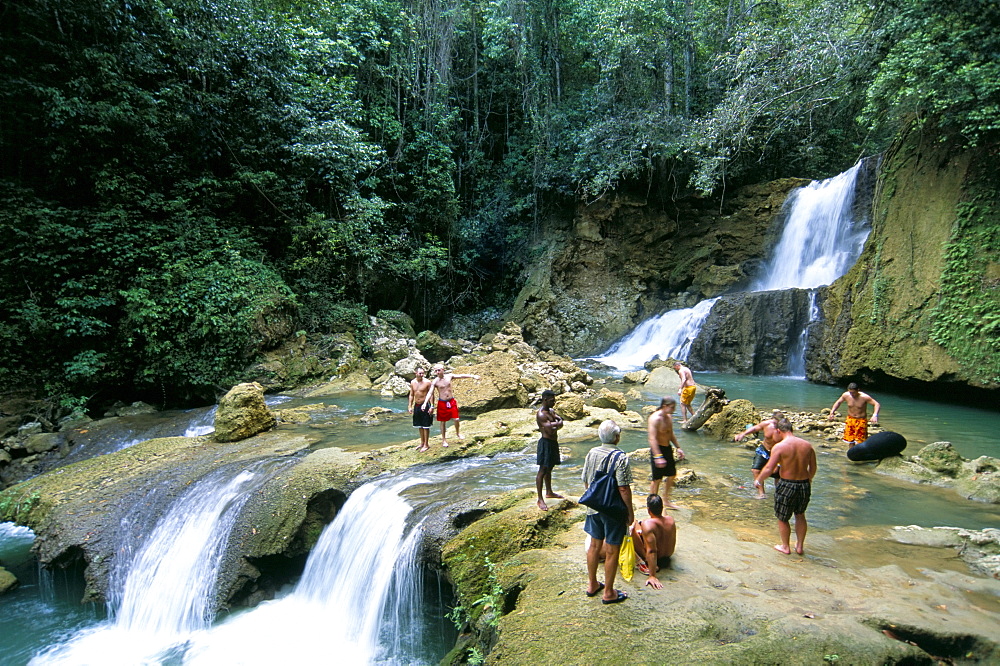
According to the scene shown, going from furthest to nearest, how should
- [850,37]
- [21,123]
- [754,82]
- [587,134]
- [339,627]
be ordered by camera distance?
[587,134]
[754,82]
[850,37]
[21,123]
[339,627]

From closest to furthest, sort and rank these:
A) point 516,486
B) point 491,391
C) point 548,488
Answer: point 548,488 → point 516,486 → point 491,391

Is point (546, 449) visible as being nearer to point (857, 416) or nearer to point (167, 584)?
point (167, 584)

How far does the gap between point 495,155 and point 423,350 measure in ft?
42.6

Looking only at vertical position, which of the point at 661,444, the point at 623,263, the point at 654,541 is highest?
the point at 623,263

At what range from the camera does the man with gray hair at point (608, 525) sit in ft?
13.4

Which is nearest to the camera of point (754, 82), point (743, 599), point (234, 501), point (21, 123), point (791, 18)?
point (743, 599)

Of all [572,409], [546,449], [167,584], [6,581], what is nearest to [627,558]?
[546,449]

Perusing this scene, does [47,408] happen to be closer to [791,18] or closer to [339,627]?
[339,627]

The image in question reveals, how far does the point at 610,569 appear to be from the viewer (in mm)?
4059

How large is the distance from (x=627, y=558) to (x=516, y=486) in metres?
2.66

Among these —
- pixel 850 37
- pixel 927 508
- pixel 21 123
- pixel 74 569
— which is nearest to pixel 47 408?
pixel 74 569

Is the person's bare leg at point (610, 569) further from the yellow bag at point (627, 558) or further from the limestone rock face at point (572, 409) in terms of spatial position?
the limestone rock face at point (572, 409)

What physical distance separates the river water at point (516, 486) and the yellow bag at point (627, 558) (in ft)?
2.98

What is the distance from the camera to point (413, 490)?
682cm
